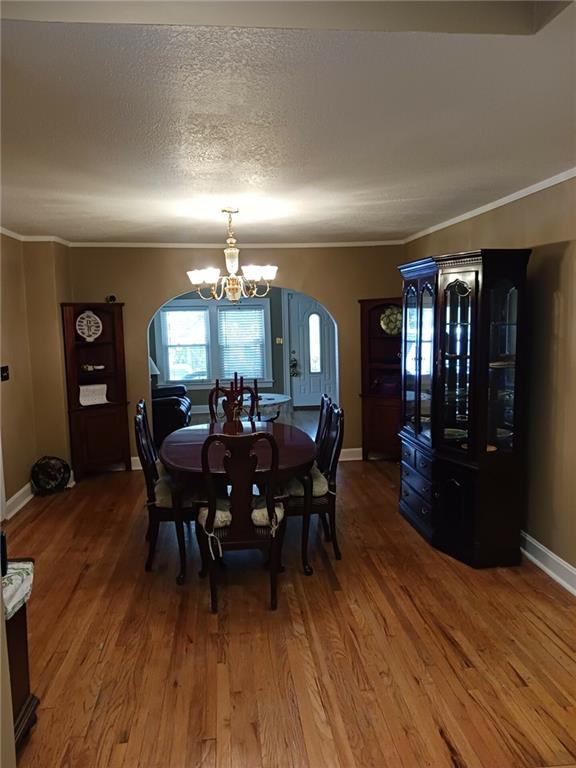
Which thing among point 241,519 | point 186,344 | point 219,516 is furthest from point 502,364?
point 186,344

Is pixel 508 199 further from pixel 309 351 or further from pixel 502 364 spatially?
pixel 309 351

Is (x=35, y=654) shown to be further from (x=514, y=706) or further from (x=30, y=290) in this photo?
(x=30, y=290)

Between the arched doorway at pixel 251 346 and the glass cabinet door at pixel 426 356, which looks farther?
the arched doorway at pixel 251 346

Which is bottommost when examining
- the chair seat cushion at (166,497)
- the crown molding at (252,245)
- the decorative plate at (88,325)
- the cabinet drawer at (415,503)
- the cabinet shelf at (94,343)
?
the cabinet drawer at (415,503)

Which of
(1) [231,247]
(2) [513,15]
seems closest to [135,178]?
(1) [231,247]

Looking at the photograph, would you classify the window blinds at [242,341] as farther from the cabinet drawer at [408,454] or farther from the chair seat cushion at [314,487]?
the chair seat cushion at [314,487]

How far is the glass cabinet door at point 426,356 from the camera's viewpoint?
152 inches

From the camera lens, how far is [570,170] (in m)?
3.08

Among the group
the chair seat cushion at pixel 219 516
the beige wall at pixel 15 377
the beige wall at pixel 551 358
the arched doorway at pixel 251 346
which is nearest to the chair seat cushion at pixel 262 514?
the chair seat cushion at pixel 219 516

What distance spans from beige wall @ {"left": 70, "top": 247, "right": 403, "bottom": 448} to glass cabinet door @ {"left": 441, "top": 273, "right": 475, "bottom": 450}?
8.19ft

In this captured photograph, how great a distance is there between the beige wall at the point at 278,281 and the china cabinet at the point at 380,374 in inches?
4.5

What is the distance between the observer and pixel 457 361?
11.9 ft

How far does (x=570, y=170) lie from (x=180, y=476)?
116 inches

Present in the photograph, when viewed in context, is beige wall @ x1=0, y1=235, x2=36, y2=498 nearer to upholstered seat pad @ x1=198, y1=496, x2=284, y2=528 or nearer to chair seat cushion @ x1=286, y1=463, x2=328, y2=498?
upholstered seat pad @ x1=198, y1=496, x2=284, y2=528
